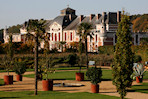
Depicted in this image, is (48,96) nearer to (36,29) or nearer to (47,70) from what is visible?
(47,70)

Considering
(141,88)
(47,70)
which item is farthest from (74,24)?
(141,88)

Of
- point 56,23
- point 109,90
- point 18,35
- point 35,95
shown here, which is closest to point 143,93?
point 109,90

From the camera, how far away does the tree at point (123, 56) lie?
57.0ft

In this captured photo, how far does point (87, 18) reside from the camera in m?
92.8

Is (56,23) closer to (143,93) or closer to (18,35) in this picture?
(18,35)

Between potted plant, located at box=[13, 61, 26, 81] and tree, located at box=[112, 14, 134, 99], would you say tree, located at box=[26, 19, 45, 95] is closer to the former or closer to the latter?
tree, located at box=[112, 14, 134, 99]

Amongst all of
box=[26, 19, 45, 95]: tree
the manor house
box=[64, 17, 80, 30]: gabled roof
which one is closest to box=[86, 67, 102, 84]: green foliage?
box=[26, 19, 45, 95]: tree

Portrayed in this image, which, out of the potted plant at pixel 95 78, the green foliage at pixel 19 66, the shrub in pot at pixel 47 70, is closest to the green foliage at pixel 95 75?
the potted plant at pixel 95 78

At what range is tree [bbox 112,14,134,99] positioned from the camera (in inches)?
683

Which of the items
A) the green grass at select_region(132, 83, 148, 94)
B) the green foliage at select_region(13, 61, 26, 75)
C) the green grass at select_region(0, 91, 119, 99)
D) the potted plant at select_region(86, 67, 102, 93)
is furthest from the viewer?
the green foliage at select_region(13, 61, 26, 75)

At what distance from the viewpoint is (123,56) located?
17391mm

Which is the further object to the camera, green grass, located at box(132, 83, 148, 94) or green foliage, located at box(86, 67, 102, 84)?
green grass, located at box(132, 83, 148, 94)

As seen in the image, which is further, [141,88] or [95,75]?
[141,88]

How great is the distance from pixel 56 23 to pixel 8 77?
71399 millimetres
